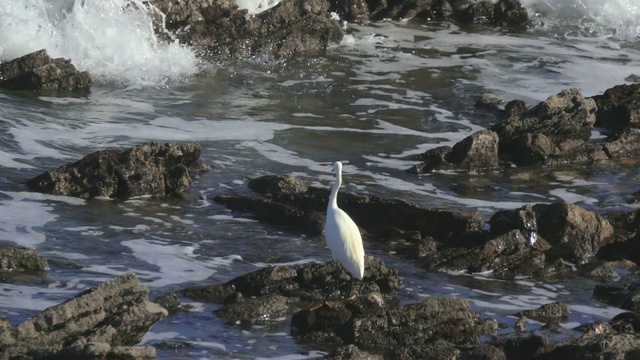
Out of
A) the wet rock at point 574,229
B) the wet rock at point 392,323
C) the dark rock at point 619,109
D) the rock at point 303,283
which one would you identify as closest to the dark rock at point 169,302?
the rock at point 303,283

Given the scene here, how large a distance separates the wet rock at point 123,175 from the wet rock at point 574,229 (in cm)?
343

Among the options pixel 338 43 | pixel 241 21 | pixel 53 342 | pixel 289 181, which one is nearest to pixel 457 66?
pixel 338 43

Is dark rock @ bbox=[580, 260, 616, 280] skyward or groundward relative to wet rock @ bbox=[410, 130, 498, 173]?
groundward

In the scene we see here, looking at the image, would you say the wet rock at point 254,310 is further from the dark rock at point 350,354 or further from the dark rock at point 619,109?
the dark rock at point 619,109

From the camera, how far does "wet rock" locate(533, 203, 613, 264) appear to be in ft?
34.7

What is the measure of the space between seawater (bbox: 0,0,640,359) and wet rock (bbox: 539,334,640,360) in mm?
938

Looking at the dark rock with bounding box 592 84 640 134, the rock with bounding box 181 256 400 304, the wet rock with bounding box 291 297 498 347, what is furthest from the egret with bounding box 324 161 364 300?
the dark rock with bounding box 592 84 640 134

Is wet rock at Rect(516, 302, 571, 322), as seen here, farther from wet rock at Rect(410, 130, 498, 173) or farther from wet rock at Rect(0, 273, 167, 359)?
wet rock at Rect(410, 130, 498, 173)

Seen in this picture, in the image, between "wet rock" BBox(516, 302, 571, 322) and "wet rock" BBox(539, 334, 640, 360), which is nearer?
"wet rock" BBox(539, 334, 640, 360)

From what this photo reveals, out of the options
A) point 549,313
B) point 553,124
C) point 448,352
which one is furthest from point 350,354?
point 553,124

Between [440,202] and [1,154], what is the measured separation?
14.4 feet

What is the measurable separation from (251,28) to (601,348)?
11.6 meters

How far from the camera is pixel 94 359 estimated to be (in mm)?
6566

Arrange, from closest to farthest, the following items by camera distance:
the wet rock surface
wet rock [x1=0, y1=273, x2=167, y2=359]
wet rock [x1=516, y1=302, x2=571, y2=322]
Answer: wet rock [x1=0, y1=273, x2=167, y2=359] < wet rock [x1=516, y1=302, x2=571, y2=322] < the wet rock surface
